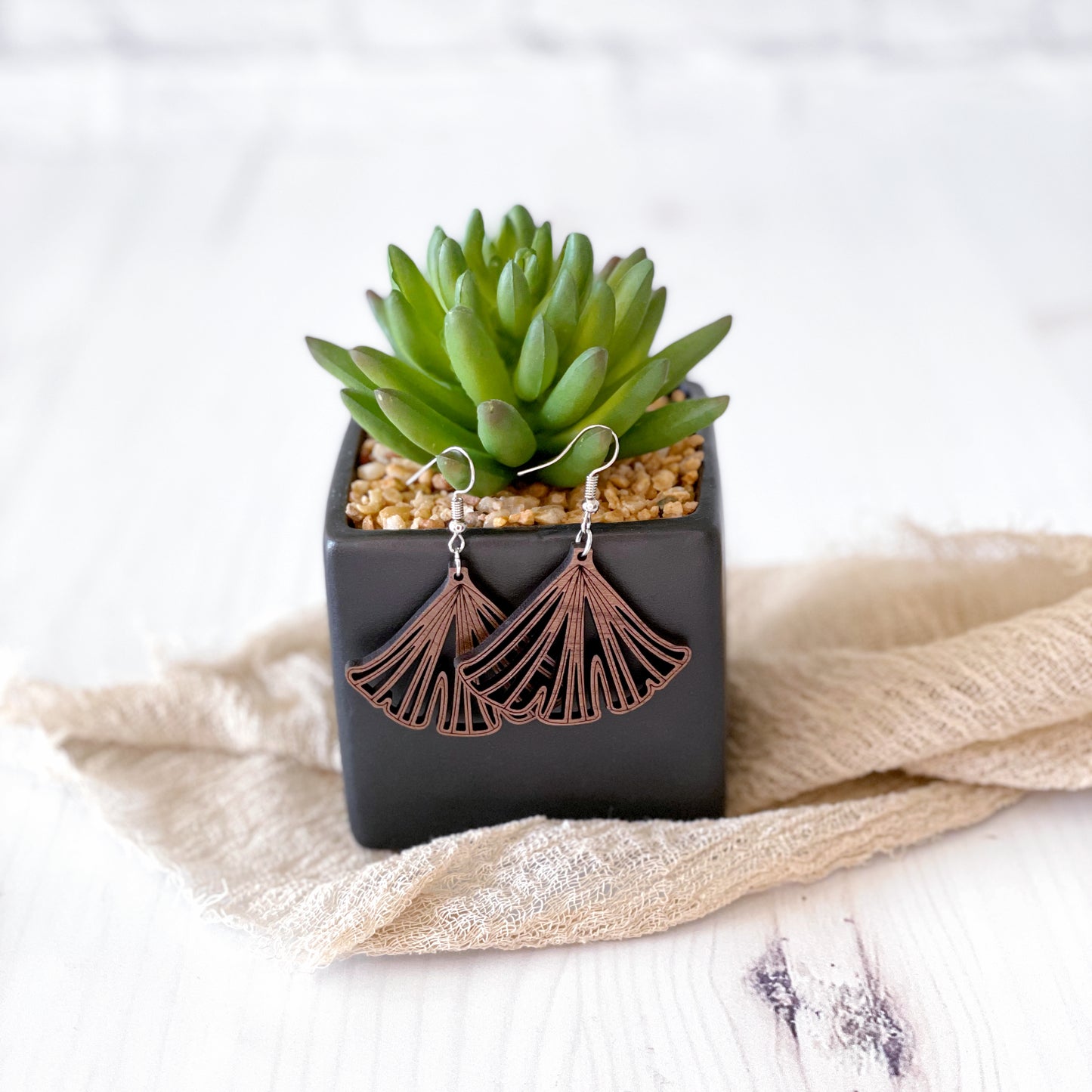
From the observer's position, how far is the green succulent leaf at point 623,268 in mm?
753

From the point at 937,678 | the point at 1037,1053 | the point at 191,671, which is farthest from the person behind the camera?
the point at 191,671

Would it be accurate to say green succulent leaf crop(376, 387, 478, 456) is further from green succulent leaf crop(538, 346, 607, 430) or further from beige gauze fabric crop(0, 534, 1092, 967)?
beige gauze fabric crop(0, 534, 1092, 967)

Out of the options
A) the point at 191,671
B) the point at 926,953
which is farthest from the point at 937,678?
the point at 191,671

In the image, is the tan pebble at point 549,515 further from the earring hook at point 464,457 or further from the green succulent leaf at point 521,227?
the green succulent leaf at point 521,227

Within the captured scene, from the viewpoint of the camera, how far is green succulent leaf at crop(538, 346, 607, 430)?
676 mm

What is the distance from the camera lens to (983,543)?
91 cm

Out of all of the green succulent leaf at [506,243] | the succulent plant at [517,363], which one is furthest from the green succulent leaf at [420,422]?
the green succulent leaf at [506,243]

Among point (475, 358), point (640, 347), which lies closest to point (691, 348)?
point (640, 347)

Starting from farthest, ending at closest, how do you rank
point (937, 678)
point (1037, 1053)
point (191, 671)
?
point (191, 671), point (937, 678), point (1037, 1053)

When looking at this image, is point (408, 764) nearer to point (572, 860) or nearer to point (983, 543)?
point (572, 860)

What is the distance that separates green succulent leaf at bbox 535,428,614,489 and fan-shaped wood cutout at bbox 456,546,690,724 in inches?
1.9

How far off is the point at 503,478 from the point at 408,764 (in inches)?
6.4

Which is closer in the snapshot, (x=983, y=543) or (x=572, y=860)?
(x=572, y=860)

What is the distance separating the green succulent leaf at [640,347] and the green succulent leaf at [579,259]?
38 millimetres
